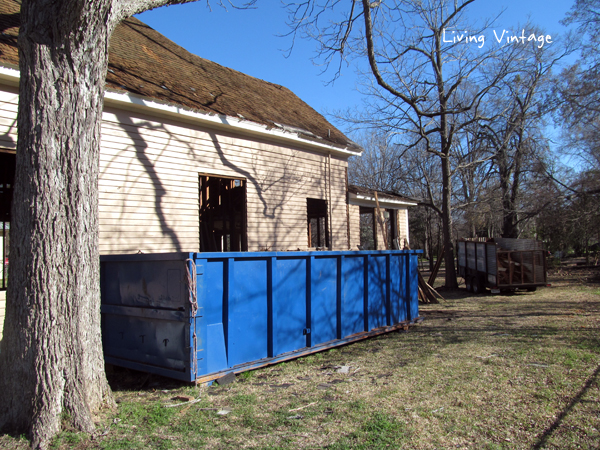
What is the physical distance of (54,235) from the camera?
3.98 meters

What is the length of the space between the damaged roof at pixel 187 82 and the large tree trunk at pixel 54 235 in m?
3.51

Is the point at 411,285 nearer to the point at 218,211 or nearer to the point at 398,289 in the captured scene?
the point at 398,289

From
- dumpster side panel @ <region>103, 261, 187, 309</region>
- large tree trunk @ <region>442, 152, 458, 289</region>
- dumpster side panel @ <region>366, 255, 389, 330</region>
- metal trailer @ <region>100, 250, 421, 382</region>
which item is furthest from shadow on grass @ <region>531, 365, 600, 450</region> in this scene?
large tree trunk @ <region>442, 152, 458, 289</region>

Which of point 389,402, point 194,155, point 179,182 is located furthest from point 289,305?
point 194,155

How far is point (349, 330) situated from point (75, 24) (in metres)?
5.68

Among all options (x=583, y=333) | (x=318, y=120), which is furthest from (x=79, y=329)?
(x=318, y=120)

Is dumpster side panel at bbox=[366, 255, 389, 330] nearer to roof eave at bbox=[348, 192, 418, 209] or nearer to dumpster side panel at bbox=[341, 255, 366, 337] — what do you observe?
dumpster side panel at bbox=[341, 255, 366, 337]

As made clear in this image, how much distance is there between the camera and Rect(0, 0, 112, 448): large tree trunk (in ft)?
12.6

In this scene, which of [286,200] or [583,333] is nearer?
[583,333]

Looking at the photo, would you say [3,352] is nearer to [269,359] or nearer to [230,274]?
[230,274]

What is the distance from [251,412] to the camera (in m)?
4.38

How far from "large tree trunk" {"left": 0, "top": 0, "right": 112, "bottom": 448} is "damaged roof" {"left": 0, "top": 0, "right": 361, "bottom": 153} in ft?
11.5

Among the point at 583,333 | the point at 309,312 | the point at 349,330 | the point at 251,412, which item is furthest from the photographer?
the point at 583,333

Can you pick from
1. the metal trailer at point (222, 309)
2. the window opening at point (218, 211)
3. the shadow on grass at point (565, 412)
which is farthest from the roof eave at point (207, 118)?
the shadow on grass at point (565, 412)
